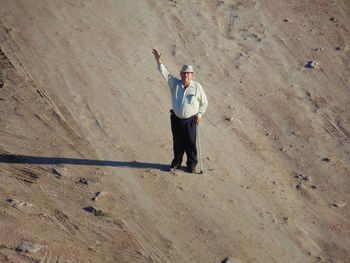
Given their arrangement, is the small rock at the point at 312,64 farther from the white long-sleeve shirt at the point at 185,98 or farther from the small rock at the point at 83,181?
the small rock at the point at 83,181

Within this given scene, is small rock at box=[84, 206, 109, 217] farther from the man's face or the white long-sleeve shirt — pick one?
the man's face

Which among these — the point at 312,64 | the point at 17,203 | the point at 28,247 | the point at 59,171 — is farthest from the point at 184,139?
the point at 312,64

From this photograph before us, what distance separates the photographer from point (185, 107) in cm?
962

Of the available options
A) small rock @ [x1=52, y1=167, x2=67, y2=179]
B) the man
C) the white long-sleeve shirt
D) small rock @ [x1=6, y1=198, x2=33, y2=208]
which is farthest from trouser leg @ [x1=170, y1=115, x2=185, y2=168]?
small rock @ [x1=6, y1=198, x2=33, y2=208]

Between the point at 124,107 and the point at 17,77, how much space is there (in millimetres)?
2430

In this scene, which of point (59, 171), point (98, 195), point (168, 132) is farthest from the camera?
point (168, 132)

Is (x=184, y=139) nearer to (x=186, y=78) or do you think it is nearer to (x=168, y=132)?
(x=186, y=78)

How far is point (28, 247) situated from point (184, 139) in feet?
10.3

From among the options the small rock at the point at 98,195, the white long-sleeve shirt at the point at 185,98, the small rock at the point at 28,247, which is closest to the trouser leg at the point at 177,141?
the white long-sleeve shirt at the point at 185,98

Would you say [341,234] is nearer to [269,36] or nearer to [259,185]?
[259,185]

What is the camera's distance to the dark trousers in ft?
32.2

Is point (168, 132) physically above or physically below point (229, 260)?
above

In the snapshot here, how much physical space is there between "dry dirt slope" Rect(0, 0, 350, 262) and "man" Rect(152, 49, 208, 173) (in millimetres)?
585

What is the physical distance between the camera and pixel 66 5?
14.7 meters
